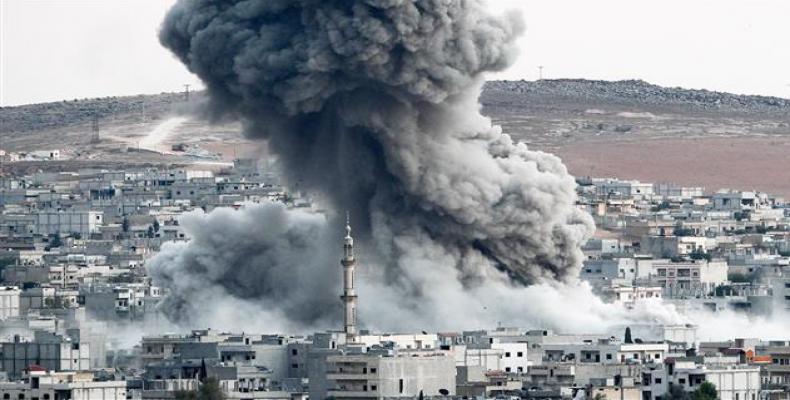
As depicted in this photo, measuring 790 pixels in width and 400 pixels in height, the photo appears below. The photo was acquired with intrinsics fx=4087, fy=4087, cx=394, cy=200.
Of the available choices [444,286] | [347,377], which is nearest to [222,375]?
[347,377]

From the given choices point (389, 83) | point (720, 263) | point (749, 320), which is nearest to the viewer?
point (389, 83)

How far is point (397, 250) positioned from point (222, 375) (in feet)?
51.7

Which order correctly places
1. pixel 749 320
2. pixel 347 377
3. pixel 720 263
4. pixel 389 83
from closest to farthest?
pixel 347 377, pixel 389 83, pixel 749 320, pixel 720 263

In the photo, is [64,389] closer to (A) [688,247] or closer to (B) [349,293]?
(B) [349,293]

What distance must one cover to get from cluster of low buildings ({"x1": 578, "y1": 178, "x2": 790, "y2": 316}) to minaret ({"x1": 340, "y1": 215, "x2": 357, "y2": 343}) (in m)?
14.1

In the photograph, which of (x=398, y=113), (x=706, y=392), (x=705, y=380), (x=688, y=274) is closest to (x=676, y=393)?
(x=706, y=392)

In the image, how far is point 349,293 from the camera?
8719 centimetres

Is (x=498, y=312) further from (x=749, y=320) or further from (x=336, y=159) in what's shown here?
(x=749, y=320)

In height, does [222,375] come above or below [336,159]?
below

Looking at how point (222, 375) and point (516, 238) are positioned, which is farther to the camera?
point (516, 238)

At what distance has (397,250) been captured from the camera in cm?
9225

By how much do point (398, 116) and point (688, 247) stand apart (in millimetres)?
36691

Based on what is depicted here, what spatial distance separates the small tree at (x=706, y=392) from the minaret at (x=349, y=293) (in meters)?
11.7

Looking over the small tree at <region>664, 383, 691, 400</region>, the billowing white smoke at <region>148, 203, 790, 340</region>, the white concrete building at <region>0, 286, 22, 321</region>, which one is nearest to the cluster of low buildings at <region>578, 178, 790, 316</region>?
the billowing white smoke at <region>148, 203, 790, 340</region>
